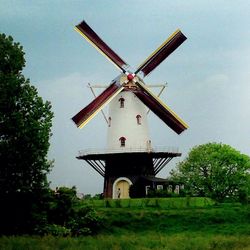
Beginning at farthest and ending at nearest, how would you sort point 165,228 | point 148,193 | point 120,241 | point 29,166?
point 148,193, point 165,228, point 29,166, point 120,241

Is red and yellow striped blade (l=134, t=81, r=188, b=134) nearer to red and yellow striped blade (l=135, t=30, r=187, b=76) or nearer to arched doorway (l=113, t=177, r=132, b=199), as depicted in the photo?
red and yellow striped blade (l=135, t=30, r=187, b=76)

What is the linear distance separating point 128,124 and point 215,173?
975 cm

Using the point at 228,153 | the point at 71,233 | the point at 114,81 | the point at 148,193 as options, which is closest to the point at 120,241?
the point at 71,233

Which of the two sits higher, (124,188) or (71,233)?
(124,188)

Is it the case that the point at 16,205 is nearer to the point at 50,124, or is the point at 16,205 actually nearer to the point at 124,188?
the point at 50,124

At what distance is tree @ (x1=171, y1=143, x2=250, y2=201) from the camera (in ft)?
155

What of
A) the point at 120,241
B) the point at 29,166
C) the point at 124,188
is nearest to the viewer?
the point at 120,241

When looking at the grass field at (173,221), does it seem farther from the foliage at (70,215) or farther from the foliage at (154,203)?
the foliage at (70,215)

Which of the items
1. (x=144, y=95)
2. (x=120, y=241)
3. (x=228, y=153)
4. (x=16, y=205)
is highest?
(x=144, y=95)

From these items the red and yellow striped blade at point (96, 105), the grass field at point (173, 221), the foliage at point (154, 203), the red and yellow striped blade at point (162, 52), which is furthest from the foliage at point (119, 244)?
the red and yellow striped blade at point (162, 52)

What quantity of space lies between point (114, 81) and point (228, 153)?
1258 centimetres

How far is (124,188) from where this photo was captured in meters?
43.0

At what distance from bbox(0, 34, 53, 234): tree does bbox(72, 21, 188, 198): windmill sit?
1573 centimetres

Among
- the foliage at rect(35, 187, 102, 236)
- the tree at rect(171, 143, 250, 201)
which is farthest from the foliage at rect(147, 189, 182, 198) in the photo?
the foliage at rect(35, 187, 102, 236)
